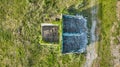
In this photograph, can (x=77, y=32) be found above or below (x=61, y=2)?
below

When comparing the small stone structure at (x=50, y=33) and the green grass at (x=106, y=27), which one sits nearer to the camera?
the small stone structure at (x=50, y=33)

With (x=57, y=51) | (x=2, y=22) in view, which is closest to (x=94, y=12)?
(x=57, y=51)

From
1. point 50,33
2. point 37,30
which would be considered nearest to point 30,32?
point 37,30

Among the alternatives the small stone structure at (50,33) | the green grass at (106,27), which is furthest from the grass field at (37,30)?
the small stone structure at (50,33)

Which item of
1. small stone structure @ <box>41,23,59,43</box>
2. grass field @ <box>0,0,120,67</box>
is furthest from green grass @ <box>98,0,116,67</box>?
small stone structure @ <box>41,23,59,43</box>

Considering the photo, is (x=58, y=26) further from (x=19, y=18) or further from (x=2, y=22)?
(x=2, y=22)

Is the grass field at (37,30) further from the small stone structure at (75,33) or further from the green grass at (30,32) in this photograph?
the small stone structure at (75,33)
